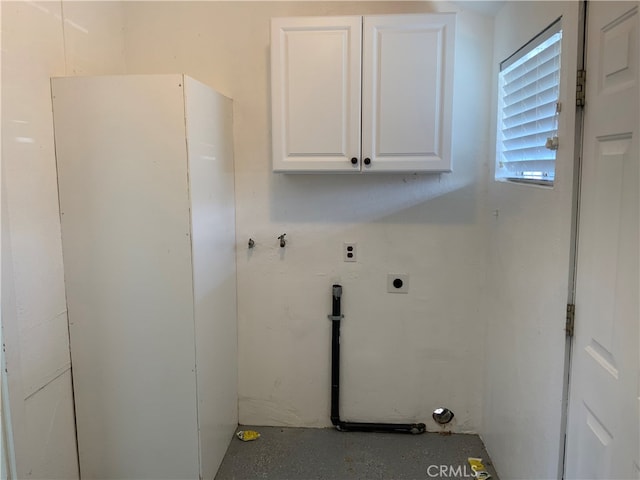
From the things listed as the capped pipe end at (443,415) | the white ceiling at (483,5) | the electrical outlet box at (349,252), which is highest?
the white ceiling at (483,5)

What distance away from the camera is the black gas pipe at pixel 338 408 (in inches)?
104

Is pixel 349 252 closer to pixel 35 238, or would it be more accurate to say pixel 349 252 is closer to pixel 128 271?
pixel 128 271

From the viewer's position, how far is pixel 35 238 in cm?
185

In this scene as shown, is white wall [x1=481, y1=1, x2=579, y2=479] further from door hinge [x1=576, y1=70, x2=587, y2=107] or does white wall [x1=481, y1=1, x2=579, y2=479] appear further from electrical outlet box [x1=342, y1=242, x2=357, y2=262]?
electrical outlet box [x1=342, y1=242, x2=357, y2=262]

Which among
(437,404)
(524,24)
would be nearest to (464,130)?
(524,24)

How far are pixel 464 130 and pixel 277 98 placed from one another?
992mm

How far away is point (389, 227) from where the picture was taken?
2.57m

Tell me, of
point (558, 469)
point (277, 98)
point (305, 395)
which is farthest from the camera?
point (305, 395)

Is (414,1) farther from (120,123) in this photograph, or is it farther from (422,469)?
(422,469)

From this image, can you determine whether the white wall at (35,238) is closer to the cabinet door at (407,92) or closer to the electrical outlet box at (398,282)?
the cabinet door at (407,92)

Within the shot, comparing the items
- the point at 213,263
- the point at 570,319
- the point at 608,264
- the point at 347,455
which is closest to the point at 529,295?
the point at 570,319

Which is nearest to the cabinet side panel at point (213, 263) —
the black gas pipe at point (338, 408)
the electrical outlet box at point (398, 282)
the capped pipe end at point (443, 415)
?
the black gas pipe at point (338, 408)

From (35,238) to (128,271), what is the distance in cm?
37

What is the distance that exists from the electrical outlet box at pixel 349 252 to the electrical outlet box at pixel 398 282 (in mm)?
220
